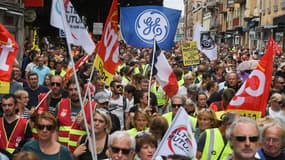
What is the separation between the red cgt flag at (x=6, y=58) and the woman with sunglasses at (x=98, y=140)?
123cm

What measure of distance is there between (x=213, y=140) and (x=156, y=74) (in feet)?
14.9

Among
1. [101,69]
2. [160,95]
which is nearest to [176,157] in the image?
[101,69]

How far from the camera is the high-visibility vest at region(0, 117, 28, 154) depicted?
7082 millimetres

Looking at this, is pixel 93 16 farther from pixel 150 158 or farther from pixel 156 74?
pixel 150 158

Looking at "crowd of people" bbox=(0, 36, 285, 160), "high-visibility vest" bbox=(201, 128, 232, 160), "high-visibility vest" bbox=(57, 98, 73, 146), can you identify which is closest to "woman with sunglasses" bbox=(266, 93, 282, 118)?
Answer: "crowd of people" bbox=(0, 36, 285, 160)

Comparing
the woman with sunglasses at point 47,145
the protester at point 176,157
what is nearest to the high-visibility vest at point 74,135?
the woman with sunglasses at point 47,145

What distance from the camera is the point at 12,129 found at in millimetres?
7164

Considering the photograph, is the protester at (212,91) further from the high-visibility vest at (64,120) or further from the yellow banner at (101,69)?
the high-visibility vest at (64,120)

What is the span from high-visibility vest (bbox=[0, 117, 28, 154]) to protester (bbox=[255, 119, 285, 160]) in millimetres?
2584

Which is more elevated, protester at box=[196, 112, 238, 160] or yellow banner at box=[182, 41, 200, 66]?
yellow banner at box=[182, 41, 200, 66]

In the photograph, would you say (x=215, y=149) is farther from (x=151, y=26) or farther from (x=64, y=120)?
(x=151, y=26)

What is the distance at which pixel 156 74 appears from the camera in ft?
36.8

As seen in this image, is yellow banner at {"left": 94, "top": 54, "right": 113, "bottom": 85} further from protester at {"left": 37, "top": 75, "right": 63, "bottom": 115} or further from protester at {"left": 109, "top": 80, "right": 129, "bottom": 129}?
protester at {"left": 109, "top": 80, "right": 129, "bottom": 129}

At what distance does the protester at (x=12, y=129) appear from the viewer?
7.10 metres
